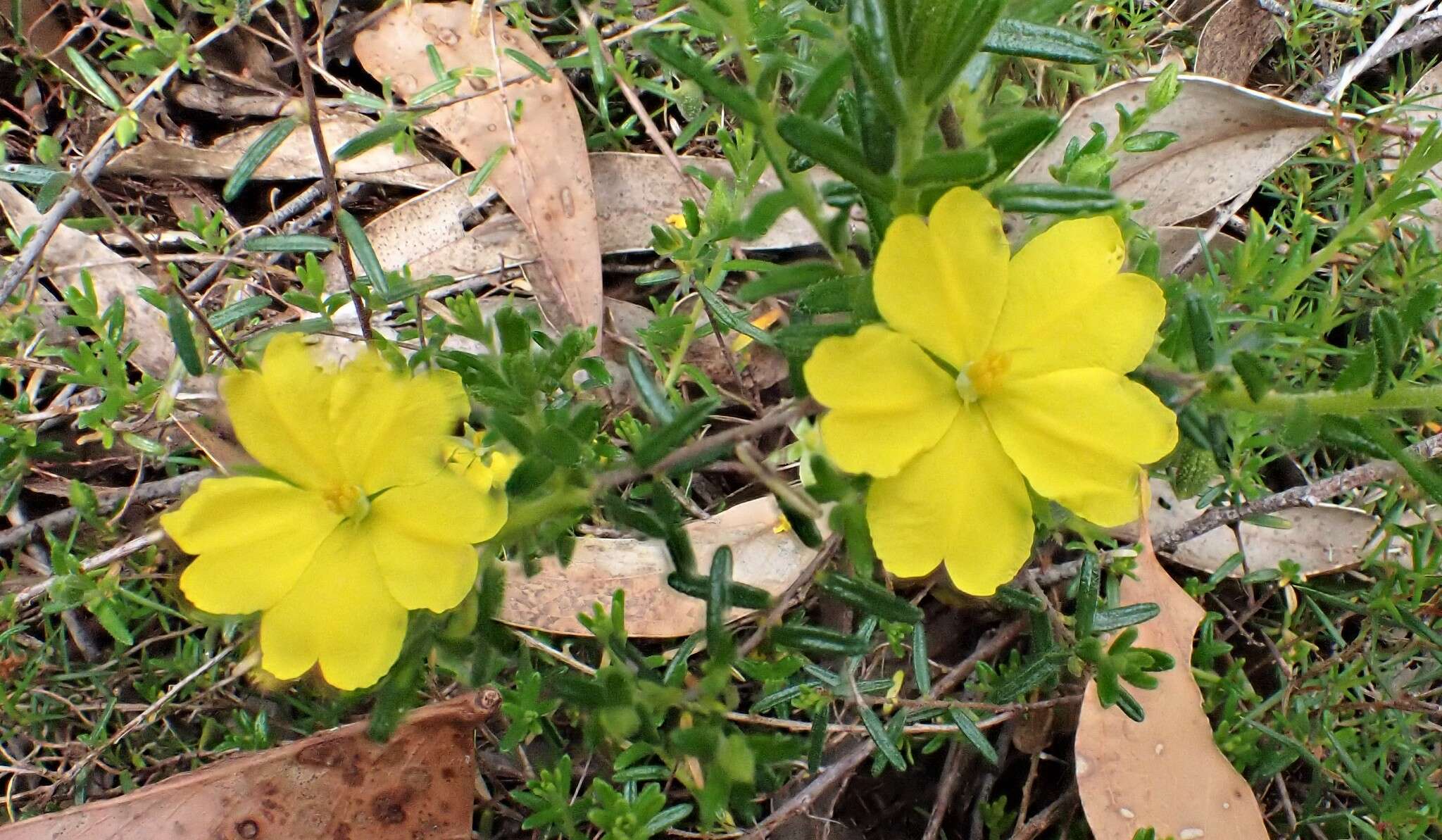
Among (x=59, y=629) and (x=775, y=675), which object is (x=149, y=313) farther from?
(x=775, y=675)

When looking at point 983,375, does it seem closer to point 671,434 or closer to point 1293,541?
point 671,434

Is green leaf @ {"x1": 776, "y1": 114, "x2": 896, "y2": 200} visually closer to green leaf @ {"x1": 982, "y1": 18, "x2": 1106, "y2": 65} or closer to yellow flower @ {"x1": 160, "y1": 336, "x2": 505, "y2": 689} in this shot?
green leaf @ {"x1": 982, "y1": 18, "x2": 1106, "y2": 65}

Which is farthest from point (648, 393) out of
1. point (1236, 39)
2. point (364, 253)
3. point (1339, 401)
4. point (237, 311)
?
point (1236, 39)

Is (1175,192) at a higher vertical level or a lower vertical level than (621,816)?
higher

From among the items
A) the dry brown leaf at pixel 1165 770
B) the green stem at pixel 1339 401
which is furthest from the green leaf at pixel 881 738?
the green stem at pixel 1339 401

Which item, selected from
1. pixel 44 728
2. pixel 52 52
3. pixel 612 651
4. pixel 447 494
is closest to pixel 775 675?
pixel 612 651

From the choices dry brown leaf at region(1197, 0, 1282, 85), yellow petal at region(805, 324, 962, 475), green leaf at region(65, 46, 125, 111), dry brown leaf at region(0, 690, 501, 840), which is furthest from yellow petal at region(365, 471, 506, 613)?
dry brown leaf at region(1197, 0, 1282, 85)
